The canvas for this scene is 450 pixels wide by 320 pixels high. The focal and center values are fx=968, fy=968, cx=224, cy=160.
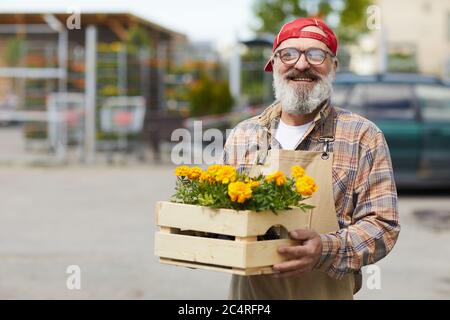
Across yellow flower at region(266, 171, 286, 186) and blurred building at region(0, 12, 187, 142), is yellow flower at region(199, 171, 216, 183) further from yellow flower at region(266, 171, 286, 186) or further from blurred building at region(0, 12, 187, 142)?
blurred building at region(0, 12, 187, 142)

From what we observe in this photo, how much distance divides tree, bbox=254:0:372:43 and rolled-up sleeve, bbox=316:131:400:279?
2281cm

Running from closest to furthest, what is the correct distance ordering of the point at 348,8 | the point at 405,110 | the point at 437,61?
the point at 405,110
the point at 348,8
the point at 437,61

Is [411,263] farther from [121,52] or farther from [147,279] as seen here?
[121,52]

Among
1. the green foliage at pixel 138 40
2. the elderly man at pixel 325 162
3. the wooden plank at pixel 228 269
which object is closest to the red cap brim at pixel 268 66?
the elderly man at pixel 325 162

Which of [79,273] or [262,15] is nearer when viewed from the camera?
[79,273]

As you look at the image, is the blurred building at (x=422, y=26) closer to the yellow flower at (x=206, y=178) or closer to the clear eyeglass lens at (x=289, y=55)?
the clear eyeglass lens at (x=289, y=55)

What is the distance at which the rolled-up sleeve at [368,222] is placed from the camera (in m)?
3.24

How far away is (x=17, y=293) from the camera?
753 centimetres

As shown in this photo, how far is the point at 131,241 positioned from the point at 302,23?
22.8ft

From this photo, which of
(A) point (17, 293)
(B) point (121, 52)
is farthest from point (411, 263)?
(B) point (121, 52)

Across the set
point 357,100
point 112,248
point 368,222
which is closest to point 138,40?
point 357,100

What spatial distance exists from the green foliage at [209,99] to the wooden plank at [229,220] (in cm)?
1679
